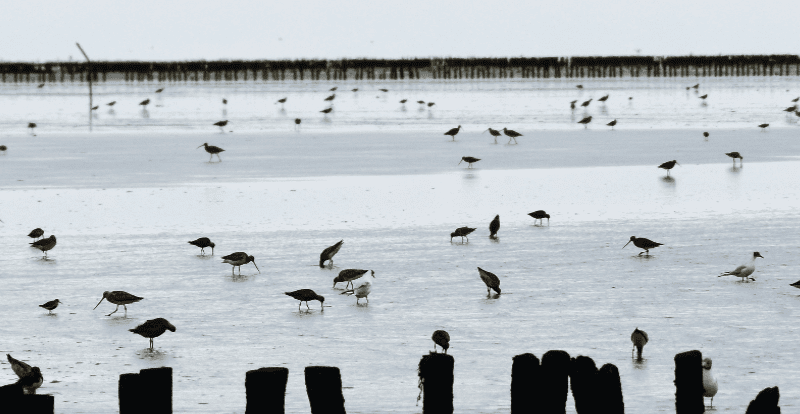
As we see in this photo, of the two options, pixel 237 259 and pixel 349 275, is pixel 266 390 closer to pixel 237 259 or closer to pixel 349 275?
pixel 349 275

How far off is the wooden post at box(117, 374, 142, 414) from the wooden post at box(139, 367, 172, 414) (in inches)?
0.8

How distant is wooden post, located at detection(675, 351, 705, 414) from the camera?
17.1ft

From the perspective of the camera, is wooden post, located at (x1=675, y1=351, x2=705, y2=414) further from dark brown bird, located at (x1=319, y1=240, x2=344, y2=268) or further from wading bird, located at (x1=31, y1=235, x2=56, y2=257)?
wading bird, located at (x1=31, y1=235, x2=56, y2=257)

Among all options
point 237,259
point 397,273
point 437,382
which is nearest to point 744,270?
point 397,273

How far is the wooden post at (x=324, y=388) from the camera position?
16.5 ft

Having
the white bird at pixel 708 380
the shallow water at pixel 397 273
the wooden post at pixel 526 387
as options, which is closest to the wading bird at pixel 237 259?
the shallow water at pixel 397 273

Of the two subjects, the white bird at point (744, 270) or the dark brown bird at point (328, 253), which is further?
the dark brown bird at point (328, 253)

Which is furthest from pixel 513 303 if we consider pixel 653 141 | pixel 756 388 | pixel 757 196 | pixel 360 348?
pixel 653 141

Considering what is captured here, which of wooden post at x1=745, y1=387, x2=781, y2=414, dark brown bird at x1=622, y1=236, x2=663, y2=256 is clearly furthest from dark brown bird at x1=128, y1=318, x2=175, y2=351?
dark brown bird at x1=622, y1=236, x2=663, y2=256

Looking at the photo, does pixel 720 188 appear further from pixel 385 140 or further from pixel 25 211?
pixel 385 140

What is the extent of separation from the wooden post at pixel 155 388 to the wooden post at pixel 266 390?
40cm

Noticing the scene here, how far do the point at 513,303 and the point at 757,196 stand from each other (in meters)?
9.90

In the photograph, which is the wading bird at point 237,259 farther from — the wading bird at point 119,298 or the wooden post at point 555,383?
the wooden post at point 555,383

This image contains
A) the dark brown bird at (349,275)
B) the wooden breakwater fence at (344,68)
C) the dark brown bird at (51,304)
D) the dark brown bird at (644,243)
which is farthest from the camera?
the wooden breakwater fence at (344,68)
